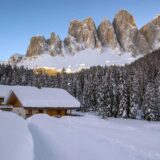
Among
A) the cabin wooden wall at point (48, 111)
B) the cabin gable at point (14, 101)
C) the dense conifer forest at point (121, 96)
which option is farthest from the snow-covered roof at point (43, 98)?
the dense conifer forest at point (121, 96)

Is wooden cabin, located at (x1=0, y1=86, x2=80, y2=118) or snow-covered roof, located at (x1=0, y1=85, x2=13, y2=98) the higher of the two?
snow-covered roof, located at (x1=0, y1=85, x2=13, y2=98)

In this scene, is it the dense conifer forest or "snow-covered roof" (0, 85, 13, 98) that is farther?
"snow-covered roof" (0, 85, 13, 98)

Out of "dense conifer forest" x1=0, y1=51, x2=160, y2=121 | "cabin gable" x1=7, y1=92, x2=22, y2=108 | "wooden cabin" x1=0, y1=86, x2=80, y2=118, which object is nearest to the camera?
"wooden cabin" x1=0, y1=86, x2=80, y2=118

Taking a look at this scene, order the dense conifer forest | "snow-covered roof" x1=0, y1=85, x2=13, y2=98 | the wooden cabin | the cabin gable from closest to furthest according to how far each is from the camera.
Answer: the wooden cabin, the cabin gable, the dense conifer forest, "snow-covered roof" x1=0, y1=85, x2=13, y2=98

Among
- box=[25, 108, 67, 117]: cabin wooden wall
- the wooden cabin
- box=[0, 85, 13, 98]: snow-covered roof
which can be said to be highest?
box=[0, 85, 13, 98]: snow-covered roof

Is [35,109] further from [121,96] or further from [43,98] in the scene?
[121,96]

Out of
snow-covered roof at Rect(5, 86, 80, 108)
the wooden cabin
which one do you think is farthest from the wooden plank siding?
snow-covered roof at Rect(5, 86, 80, 108)

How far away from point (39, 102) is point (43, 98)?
1.78 metres

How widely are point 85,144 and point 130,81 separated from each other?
194 feet

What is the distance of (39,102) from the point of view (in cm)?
4750

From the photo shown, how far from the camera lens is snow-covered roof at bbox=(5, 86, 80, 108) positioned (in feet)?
154

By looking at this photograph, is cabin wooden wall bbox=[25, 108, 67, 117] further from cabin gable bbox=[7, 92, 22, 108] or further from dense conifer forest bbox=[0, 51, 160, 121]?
dense conifer forest bbox=[0, 51, 160, 121]

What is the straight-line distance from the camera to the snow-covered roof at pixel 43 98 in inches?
1845

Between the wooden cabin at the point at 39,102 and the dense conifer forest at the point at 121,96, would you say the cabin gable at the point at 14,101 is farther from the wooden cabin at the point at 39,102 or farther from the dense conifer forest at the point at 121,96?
the dense conifer forest at the point at 121,96
